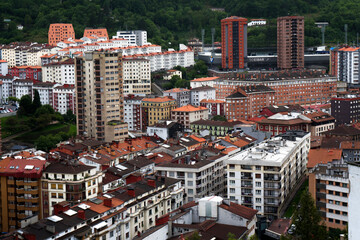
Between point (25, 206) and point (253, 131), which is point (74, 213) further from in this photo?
point (253, 131)

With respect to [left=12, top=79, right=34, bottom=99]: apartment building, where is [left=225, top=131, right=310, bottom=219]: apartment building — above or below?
below

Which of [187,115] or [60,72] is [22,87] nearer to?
[60,72]

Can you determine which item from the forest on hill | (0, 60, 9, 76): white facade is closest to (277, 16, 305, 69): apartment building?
the forest on hill

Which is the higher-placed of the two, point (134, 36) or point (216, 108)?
point (134, 36)

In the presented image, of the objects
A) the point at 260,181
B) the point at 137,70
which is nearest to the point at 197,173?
the point at 260,181

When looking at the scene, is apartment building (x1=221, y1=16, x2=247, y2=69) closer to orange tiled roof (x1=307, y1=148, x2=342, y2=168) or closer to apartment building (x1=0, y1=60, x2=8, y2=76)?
apartment building (x1=0, y1=60, x2=8, y2=76)

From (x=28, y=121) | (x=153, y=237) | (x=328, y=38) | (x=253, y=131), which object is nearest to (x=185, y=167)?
(x=153, y=237)

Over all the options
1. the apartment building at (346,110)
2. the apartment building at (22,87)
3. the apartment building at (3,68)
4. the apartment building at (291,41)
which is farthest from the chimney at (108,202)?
the apartment building at (291,41)
